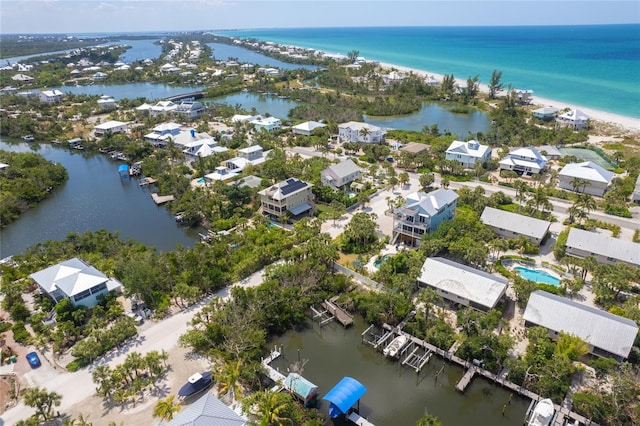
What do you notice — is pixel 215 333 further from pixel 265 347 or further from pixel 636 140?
pixel 636 140

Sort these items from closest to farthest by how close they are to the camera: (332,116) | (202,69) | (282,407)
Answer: (282,407) < (332,116) < (202,69)

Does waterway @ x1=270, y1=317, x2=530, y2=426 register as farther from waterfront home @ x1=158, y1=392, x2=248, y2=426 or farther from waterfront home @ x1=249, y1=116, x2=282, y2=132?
waterfront home @ x1=249, y1=116, x2=282, y2=132

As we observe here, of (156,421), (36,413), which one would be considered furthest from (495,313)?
(36,413)

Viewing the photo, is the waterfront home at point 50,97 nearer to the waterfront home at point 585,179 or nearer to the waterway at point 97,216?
the waterway at point 97,216

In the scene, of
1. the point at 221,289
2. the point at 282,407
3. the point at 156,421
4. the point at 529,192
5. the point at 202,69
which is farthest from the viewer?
the point at 202,69

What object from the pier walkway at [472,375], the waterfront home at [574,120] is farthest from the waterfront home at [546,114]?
the pier walkway at [472,375]

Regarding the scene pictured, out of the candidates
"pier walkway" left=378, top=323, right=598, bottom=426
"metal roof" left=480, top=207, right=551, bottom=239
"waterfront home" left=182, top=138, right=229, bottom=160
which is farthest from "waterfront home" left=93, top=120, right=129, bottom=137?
"metal roof" left=480, top=207, right=551, bottom=239

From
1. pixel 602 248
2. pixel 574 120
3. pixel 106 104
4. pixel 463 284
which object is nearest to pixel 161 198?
pixel 463 284
